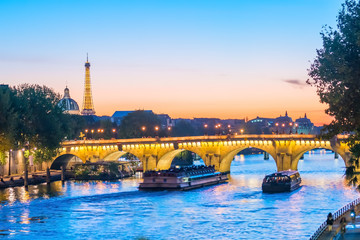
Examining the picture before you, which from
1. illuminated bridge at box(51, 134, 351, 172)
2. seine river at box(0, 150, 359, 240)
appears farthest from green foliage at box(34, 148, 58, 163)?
illuminated bridge at box(51, 134, 351, 172)

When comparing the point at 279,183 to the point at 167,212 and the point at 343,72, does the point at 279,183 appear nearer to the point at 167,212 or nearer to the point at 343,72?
the point at 167,212

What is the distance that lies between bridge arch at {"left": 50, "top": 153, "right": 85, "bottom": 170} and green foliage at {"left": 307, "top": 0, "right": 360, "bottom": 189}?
8510cm

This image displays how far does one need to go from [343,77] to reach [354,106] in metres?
1.77

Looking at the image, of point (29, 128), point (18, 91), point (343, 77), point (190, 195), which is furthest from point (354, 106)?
point (18, 91)

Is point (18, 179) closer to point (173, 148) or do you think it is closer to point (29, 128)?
point (29, 128)

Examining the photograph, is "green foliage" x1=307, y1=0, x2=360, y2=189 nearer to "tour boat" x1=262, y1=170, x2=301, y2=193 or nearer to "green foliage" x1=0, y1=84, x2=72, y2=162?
"tour boat" x1=262, y1=170, x2=301, y2=193

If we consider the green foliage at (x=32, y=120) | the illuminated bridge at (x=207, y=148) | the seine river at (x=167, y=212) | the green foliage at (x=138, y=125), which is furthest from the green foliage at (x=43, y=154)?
the green foliage at (x=138, y=125)

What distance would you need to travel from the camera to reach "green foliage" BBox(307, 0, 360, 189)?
105 feet

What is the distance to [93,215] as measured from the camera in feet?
190

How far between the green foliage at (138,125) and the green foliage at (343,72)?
383 ft

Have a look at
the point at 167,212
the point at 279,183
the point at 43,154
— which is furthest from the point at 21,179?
the point at 279,183

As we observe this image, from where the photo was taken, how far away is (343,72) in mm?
32094

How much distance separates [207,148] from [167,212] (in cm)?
4619

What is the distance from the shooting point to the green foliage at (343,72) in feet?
105
